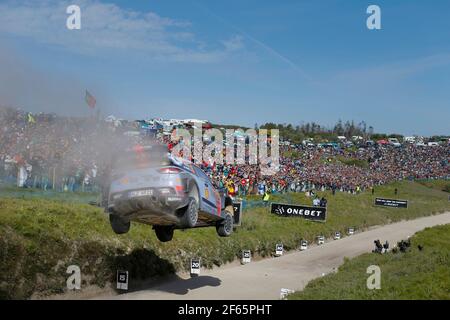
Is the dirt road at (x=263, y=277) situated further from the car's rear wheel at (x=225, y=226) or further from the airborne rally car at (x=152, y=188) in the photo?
the airborne rally car at (x=152, y=188)

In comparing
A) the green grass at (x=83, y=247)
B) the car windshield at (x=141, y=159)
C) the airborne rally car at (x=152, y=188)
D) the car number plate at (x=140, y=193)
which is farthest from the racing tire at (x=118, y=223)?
the green grass at (x=83, y=247)

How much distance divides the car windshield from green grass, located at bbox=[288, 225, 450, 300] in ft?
28.9

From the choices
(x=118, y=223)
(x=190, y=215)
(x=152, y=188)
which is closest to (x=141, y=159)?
(x=152, y=188)

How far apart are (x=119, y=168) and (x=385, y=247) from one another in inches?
1120

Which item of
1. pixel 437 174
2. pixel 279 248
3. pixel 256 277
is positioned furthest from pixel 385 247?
pixel 437 174

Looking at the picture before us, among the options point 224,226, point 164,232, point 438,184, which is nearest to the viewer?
point 164,232

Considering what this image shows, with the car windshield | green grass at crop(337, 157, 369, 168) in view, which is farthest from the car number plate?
green grass at crop(337, 157, 369, 168)

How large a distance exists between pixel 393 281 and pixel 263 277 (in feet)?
35.0

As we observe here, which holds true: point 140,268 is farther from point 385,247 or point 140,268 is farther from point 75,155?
point 385,247

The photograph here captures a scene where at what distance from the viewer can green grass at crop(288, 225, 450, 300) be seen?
63.6 ft

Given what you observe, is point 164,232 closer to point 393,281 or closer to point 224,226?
point 224,226

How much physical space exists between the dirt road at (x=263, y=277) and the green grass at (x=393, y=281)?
2871 mm

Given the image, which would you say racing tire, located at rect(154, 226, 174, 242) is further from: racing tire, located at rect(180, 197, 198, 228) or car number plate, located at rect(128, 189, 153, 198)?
car number plate, located at rect(128, 189, 153, 198)

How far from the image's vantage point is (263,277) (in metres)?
31.3
